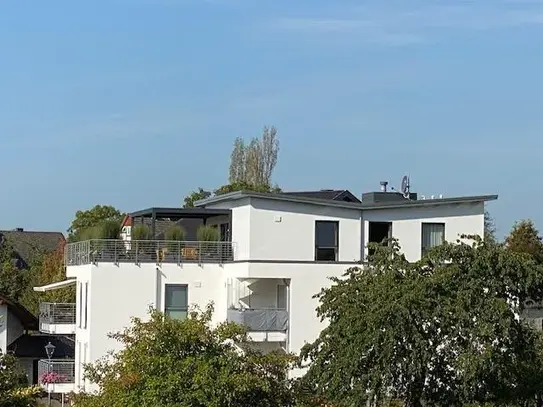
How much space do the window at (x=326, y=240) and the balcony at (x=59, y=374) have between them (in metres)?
10.6

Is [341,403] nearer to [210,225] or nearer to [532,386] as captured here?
[532,386]

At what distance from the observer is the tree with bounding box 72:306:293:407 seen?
26688 millimetres

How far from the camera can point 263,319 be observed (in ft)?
137

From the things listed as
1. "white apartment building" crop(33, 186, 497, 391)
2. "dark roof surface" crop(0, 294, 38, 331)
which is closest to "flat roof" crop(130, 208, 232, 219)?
"white apartment building" crop(33, 186, 497, 391)

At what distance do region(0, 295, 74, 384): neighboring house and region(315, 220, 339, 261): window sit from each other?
1321 centimetres

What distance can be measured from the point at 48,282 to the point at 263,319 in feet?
86.2

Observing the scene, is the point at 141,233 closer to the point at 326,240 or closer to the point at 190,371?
the point at 326,240

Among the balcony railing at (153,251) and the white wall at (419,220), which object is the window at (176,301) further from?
the white wall at (419,220)

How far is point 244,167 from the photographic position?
299ft

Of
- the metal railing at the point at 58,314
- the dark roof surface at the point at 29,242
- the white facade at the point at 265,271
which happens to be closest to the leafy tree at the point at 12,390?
the white facade at the point at 265,271

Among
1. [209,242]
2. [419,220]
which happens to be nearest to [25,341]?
[209,242]

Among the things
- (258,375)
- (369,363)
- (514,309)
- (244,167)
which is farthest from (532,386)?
(244,167)

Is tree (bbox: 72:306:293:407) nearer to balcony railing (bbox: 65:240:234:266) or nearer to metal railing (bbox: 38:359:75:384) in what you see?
balcony railing (bbox: 65:240:234:266)

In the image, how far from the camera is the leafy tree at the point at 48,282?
193 ft
